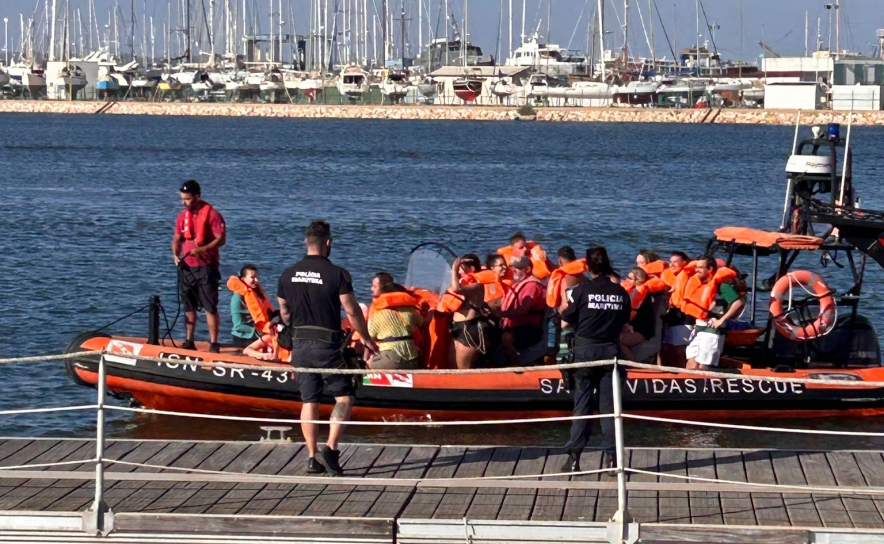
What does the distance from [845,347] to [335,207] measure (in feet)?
86.9

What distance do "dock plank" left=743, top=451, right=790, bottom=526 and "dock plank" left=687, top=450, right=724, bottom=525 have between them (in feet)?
0.68

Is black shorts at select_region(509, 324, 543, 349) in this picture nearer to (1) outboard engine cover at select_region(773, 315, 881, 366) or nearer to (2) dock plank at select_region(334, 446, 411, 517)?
(1) outboard engine cover at select_region(773, 315, 881, 366)

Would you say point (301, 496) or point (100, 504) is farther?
point (301, 496)

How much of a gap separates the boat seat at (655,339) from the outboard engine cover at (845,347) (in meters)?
1.23

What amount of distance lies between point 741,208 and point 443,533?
3347 centimetres

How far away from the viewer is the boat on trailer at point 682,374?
1136 centimetres

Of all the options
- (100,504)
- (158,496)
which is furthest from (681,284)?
(100,504)

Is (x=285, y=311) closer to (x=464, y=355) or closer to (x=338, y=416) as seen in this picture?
(x=338, y=416)

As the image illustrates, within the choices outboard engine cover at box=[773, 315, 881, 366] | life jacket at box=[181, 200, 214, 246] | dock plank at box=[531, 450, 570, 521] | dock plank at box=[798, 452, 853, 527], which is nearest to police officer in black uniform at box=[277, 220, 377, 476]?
dock plank at box=[531, 450, 570, 521]

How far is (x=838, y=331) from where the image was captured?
12.3 metres

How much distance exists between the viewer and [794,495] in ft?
24.0

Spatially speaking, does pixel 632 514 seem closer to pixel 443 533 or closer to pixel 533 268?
pixel 443 533

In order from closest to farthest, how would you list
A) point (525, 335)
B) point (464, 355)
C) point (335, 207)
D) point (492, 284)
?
point (464, 355) → point (525, 335) → point (492, 284) → point (335, 207)

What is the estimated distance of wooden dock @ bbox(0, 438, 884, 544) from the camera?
6.81m
